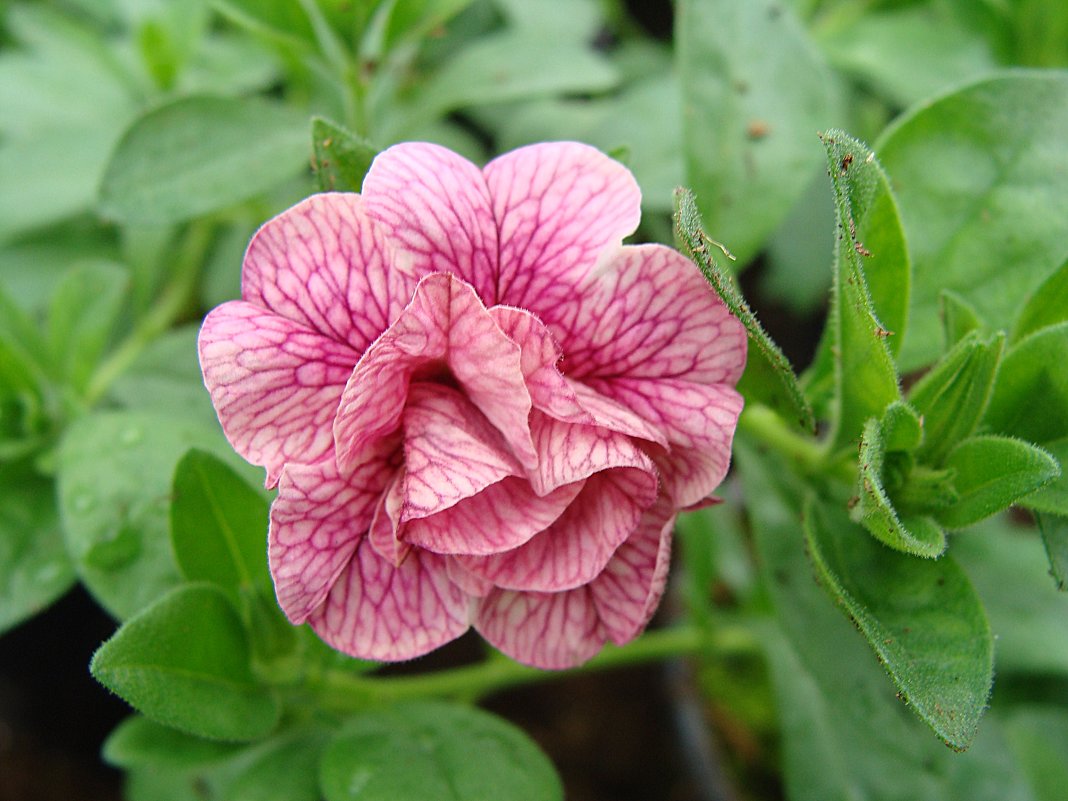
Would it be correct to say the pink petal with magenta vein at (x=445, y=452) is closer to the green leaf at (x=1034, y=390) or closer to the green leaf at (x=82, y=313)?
the green leaf at (x=1034, y=390)

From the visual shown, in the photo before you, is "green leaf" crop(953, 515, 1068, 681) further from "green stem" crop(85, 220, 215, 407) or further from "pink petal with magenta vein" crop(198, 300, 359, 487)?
"green stem" crop(85, 220, 215, 407)

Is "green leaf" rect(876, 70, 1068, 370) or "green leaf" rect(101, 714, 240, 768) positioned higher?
"green leaf" rect(876, 70, 1068, 370)

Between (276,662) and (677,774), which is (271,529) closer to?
(276,662)

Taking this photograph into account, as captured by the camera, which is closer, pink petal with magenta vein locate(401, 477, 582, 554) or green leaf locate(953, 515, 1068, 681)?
pink petal with magenta vein locate(401, 477, 582, 554)

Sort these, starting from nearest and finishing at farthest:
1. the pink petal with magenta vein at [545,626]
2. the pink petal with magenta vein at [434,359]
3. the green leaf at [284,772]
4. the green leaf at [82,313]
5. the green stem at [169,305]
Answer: the pink petal with magenta vein at [434,359]
the pink petal with magenta vein at [545,626]
the green leaf at [284,772]
the green leaf at [82,313]
the green stem at [169,305]

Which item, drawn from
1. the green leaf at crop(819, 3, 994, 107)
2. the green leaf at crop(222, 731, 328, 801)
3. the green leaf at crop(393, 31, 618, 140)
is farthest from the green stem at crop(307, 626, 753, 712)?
the green leaf at crop(819, 3, 994, 107)

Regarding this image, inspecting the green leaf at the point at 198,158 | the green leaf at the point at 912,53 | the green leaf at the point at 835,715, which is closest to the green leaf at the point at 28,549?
the green leaf at the point at 198,158
